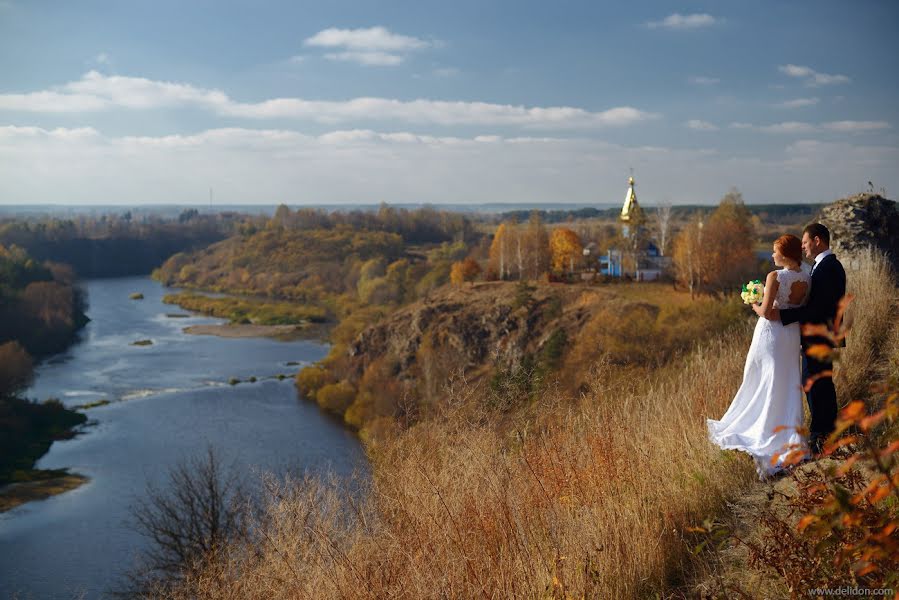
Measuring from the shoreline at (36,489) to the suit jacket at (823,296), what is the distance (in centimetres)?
2027

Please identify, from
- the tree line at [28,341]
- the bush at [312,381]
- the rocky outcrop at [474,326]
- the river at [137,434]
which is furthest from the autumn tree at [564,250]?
the tree line at [28,341]

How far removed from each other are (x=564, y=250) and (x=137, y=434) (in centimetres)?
2364

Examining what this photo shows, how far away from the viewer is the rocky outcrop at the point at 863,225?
8273mm

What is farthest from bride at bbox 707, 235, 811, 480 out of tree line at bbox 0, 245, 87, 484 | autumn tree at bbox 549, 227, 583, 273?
autumn tree at bbox 549, 227, 583, 273

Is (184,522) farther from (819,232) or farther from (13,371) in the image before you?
(13,371)

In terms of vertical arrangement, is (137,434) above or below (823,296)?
below

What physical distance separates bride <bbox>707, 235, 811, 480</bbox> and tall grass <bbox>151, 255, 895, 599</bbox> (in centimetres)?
15

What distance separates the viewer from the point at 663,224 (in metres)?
35.7

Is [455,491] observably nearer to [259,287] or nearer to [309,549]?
[309,549]

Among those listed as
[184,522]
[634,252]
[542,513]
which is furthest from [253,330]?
[542,513]

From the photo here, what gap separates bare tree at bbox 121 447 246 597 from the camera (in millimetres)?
13969

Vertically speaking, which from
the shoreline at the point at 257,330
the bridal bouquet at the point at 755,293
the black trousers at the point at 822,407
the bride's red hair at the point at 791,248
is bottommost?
the shoreline at the point at 257,330

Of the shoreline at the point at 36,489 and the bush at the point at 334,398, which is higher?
the bush at the point at 334,398

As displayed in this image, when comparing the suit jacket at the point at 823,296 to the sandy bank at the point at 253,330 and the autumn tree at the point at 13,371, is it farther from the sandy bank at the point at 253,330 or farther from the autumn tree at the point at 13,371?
the sandy bank at the point at 253,330
